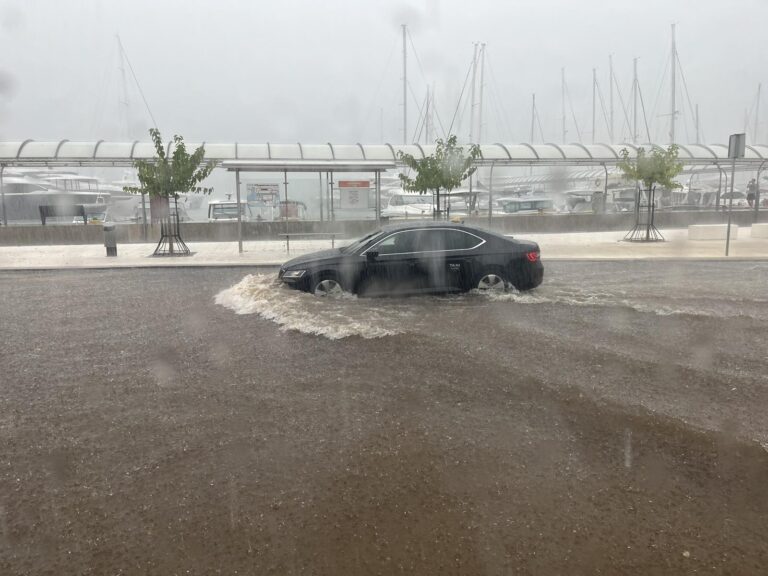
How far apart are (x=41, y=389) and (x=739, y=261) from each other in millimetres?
16154

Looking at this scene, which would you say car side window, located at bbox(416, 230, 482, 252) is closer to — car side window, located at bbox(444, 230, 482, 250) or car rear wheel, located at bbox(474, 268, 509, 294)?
car side window, located at bbox(444, 230, 482, 250)

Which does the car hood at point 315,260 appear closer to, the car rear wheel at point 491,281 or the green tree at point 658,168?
the car rear wheel at point 491,281

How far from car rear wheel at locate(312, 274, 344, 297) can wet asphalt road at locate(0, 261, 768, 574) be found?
1278mm

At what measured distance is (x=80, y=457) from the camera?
4.39 meters

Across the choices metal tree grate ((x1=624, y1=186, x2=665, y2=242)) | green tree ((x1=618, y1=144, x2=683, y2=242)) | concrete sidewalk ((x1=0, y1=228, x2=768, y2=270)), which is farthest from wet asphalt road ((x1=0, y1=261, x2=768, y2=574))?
green tree ((x1=618, y1=144, x2=683, y2=242))

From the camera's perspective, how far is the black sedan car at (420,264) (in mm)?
10047

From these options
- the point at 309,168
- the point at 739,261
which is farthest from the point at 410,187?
the point at 739,261

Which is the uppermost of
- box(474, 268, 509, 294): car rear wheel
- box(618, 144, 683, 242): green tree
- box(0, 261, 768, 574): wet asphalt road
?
box(618, 144, 683, 242): green tree

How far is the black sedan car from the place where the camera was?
1005 cm

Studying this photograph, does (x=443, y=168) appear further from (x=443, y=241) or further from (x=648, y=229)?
(x=443, y=241)

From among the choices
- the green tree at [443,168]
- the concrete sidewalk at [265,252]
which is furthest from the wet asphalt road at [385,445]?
the green tree at [443,168]

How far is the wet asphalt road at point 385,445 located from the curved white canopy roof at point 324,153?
15282mm

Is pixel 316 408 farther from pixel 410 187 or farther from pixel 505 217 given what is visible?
pixel 505 217

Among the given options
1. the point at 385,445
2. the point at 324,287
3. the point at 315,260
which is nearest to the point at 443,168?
the point at 315,260
